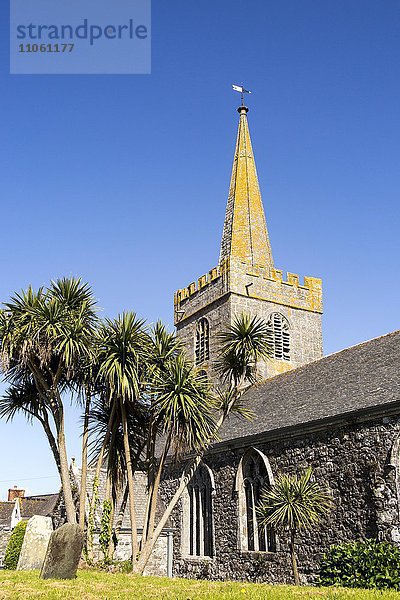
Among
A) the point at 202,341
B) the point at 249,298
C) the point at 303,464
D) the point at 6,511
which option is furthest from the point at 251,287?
the point at 6,511

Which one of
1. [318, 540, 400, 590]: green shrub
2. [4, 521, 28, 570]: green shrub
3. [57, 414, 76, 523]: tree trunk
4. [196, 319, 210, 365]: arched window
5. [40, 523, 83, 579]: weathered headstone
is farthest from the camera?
[196, 319, 210, 365]: arched window

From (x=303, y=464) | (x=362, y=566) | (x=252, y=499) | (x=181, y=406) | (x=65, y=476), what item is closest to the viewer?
(x=362, y=566)

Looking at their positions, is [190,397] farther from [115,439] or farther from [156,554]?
[156,554]

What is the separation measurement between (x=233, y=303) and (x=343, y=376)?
14026 mm

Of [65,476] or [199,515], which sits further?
[199,515]

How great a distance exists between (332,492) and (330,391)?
3.72m

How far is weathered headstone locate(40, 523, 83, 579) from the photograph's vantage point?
14.0 metres

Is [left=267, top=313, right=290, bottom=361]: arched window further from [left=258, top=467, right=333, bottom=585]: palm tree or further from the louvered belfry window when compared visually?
[left=258, top=467, right=333, bottom=585]: palm tree

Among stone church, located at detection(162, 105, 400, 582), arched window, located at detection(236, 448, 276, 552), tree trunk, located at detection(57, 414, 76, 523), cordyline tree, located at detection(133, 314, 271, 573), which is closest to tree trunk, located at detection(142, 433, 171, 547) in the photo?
cordyline tree, located at detection(133, 314, 271, 573)

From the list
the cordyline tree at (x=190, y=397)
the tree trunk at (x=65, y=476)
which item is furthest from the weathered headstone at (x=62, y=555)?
the cordyline tree at (x=190, y=397)

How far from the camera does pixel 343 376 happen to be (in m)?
21.7

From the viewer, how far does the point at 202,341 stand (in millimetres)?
37188

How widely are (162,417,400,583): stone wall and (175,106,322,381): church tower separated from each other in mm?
12637

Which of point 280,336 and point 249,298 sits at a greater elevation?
point 249,298
